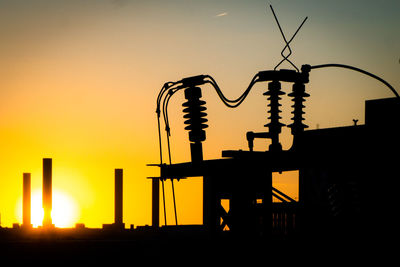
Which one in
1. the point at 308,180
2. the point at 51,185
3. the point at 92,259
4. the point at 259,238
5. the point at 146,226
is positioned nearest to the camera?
the point at 308,180

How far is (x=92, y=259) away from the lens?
95.1ft

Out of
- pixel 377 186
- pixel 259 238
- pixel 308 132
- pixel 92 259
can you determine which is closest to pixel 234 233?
pixel 259 238

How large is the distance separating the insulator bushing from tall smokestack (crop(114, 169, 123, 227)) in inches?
1605

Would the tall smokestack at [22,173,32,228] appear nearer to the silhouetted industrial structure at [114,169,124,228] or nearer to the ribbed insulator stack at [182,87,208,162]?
the silhouetted industrial structure at [114,169,124,228]

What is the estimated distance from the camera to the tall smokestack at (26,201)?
5494 cm

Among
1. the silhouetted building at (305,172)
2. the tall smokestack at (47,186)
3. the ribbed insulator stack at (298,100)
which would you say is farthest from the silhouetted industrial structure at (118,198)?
the ribbed insulator stack at (298,100)

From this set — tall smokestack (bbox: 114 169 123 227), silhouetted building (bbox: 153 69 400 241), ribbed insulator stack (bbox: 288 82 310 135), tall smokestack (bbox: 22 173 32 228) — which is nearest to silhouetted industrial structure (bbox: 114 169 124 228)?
tall smokestack (bbox: 114 169 123 227)

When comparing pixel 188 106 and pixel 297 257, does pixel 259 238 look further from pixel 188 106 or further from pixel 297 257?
pixel 188 106

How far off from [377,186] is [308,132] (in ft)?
6.41

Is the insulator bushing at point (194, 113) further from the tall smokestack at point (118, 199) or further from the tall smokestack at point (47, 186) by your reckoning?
the tall smokestack at point (118, 199)

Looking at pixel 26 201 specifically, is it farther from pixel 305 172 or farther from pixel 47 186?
pixel 305 172

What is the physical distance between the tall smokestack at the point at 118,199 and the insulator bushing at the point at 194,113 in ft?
134

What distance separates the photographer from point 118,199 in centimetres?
5400

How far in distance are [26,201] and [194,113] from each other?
4510 centimetres
